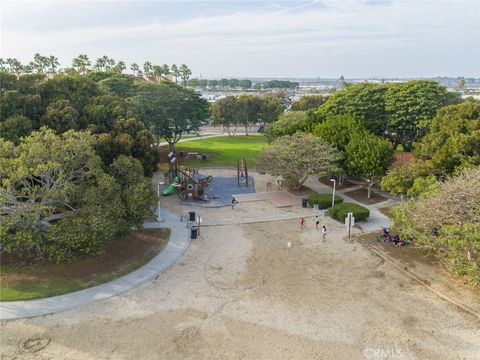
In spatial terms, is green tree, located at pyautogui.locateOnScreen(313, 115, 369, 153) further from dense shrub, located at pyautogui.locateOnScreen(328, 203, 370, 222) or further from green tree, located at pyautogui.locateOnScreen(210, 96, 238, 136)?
green tree, located at pyautogui.locateOnScreen(210, 96, 238, 136)

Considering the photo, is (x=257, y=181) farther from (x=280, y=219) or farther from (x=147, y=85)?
(x=147, y=85)

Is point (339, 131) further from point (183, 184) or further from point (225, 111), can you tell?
point (225, 111)

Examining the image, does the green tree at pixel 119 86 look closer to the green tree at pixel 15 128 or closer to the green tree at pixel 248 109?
the green tree at pixel 15 128

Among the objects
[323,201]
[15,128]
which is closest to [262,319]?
[323,201]

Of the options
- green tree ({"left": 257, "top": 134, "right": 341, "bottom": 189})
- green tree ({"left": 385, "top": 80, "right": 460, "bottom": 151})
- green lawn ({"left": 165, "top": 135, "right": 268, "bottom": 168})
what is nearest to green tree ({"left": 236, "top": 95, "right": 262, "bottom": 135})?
green lawn ({"left": 165, "top": 135, "right": 268, "bottom": 168})

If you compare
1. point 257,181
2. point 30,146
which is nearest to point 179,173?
point 257,181

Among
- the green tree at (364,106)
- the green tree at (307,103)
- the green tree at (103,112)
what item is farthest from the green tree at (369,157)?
the green tree at (307,103)
